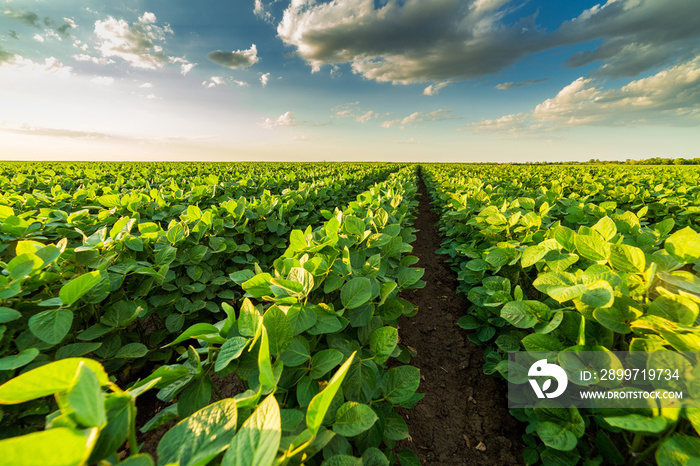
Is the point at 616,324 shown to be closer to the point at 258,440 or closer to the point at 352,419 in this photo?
the point at 352,419

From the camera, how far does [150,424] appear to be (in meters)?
0.97

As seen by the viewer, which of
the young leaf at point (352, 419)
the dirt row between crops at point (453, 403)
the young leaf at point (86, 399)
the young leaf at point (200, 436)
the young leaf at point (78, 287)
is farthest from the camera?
the dirt row between crops at point (453, 403)

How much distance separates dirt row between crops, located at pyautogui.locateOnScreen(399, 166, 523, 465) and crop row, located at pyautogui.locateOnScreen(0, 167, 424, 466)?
954 mm

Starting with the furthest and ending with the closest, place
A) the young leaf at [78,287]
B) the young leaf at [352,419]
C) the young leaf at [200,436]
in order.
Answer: the young leaf at [78,287] < the young leaf at [352,419] < the young leaf at [200,436]

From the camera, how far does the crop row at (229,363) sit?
1.94 feet

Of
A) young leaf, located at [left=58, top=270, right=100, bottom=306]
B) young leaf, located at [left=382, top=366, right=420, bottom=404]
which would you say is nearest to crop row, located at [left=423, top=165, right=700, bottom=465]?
young leaf, located at [left=382, top=366, right=420, bottom=404]

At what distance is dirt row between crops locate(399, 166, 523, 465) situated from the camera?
7.10ft

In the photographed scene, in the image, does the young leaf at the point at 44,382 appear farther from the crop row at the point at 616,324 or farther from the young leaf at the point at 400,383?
the crop row at the point at 616,324

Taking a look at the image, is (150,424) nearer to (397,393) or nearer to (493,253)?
(397,393)

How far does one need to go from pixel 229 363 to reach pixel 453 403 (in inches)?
93.6

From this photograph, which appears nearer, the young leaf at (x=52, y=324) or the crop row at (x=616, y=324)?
the crop row at (x=616, y=324)

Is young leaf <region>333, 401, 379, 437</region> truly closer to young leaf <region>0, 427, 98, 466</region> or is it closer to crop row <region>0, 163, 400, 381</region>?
young leaf <region>0, 427, 98, 466</region>

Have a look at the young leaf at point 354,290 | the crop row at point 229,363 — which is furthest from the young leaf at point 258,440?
the young leaf at point 354,290

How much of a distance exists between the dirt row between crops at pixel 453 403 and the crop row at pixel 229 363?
0.95 metres
